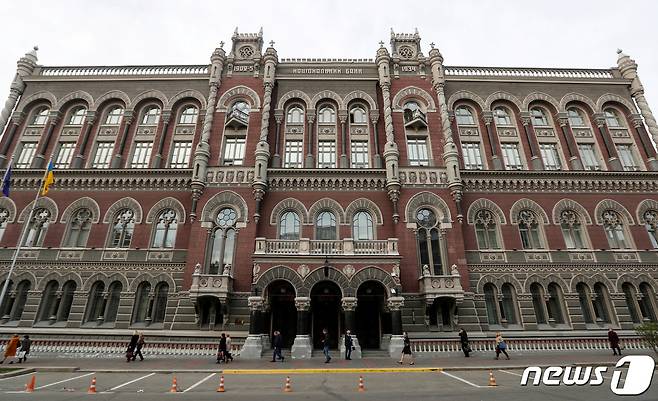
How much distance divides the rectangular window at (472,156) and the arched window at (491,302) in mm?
10358

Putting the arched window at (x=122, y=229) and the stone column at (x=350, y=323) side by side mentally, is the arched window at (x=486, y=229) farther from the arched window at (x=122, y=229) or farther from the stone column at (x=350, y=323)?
the arched window at (x=122, y=229)

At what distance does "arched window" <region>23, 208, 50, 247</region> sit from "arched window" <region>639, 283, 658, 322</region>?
47.5 metres

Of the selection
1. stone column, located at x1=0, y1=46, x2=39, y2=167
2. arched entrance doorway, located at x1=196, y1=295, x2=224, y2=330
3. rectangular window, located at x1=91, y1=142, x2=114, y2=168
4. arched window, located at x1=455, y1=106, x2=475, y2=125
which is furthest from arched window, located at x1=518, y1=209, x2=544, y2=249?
stone column, located at x1=0, y1=46, x2=39, y2=167

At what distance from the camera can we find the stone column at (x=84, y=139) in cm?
2930

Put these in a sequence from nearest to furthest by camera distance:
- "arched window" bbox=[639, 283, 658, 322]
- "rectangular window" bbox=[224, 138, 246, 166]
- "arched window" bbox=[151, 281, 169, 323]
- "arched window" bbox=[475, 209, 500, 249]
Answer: "arched window" bbox=[151, 281, 169, 323]
"arched window" bbox=[639, 283, 658, 322]
"arched window" bbox=[475, 209, 500, 249]
"rectangular window" bbox=[224, 138, 246, 166]

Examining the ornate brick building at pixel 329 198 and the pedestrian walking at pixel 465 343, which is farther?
the ornate brick building at pixel 329 198

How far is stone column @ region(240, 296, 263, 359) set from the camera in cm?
2105

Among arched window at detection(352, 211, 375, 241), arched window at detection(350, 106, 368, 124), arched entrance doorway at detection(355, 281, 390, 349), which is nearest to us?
arched entrance doorway at detection(355, 281, 390, 349)

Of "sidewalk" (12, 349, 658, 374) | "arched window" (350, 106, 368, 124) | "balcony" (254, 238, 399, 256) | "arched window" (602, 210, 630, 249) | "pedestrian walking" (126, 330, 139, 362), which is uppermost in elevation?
"arched window" (350, 106, 368, 124)

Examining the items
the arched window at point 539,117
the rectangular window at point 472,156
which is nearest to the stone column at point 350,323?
the rectangular window at point 472,156

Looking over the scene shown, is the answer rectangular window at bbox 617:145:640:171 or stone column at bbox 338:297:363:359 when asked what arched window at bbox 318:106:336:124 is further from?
rectangular window at bbox 617:145:640:171

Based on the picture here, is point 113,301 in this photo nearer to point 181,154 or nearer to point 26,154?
point 181,154

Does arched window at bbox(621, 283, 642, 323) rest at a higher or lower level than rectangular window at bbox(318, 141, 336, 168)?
lower

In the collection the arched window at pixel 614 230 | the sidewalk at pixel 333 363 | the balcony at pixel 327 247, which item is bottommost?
the sidewalk at pixel 333 363
